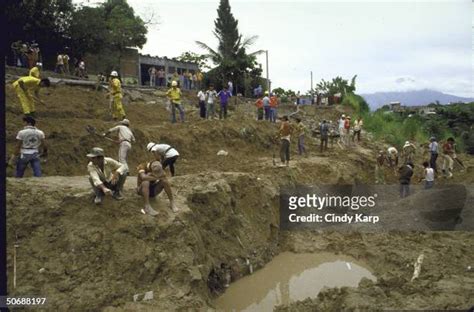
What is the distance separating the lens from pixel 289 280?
1059 cm

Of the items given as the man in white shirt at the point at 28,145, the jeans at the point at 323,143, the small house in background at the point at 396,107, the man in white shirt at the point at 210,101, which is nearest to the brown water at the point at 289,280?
the man in white shirt at the point at 28,145

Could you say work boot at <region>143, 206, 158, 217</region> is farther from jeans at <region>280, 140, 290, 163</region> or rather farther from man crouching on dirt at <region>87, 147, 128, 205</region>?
jeans at <region>280, 140, 290, 163</region>

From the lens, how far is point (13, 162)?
1039 cm

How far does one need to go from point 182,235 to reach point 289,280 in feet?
11.5

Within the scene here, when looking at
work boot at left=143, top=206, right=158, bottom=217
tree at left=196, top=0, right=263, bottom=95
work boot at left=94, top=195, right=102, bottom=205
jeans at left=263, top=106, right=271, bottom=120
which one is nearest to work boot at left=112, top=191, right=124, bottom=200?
work boot at left=94, top=195, right=102, bottom=205

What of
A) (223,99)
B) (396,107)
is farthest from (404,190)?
(396,107)

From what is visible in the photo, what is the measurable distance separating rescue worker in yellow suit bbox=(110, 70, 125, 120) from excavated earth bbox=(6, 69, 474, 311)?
64cm

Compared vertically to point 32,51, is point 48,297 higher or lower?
lower

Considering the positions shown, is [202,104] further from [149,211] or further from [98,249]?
[98,249]

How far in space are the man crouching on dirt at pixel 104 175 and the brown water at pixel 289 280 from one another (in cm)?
302

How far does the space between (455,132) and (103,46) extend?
75.2 ft

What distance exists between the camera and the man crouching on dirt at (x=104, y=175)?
7.37 m

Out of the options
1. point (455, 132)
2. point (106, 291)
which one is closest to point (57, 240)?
point (106, 291)

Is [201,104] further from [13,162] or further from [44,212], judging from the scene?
[44,212]
